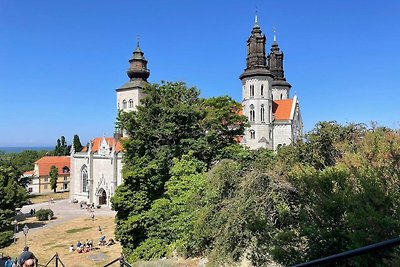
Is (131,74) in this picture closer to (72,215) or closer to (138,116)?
(72,215)

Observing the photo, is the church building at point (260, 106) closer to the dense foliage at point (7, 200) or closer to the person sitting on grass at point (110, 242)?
the person sitting on grass at point (110, 242)

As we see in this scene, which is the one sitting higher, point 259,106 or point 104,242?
A: point 259,106

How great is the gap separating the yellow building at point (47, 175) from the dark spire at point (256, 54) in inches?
1722

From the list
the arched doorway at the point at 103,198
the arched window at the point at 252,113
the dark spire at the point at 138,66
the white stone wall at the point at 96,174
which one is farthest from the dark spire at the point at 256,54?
the arched doorway at the point at 103,198

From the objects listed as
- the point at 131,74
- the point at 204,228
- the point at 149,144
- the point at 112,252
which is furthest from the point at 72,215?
the point at 204,228

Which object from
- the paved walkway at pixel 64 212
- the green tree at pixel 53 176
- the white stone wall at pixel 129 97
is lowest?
the paved walkway at pixel 64 212

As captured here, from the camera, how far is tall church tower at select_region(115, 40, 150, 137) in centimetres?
4867

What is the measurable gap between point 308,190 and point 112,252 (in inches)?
772

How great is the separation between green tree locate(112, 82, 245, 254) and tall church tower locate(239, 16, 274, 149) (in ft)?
64.2

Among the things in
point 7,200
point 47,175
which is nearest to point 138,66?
point 7,200

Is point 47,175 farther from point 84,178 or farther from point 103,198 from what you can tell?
point 103,198

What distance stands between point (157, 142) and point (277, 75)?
126 ft

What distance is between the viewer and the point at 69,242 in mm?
28203

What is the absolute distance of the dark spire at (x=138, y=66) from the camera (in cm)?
4859
